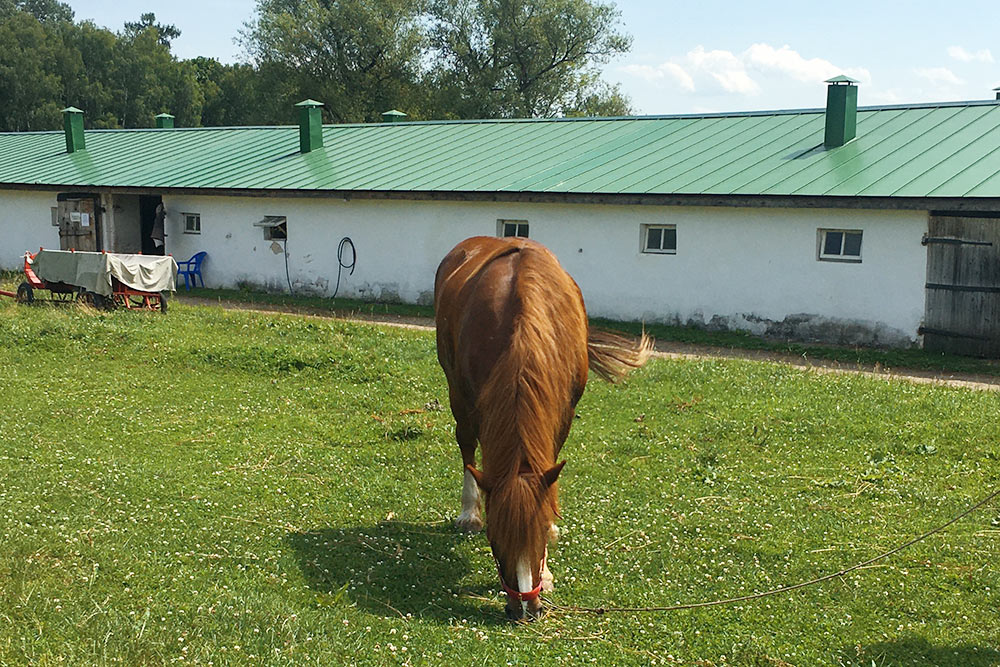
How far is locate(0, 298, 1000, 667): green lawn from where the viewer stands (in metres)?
5.23

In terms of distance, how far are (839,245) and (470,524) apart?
11.3 metres

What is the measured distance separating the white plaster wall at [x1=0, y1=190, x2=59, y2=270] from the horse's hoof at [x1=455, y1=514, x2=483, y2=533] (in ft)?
76.7

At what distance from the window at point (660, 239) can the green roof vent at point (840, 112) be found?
3.37 metres

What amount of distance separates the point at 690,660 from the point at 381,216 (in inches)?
683

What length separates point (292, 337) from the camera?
606 inches

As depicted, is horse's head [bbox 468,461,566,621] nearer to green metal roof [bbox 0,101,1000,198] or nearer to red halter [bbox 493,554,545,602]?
red halter [bbox 493,554,545,602]

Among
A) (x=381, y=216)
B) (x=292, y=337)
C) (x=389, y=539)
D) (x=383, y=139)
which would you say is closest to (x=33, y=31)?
(x=383, y=139)

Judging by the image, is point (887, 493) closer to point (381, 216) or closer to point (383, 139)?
point (381, 216)

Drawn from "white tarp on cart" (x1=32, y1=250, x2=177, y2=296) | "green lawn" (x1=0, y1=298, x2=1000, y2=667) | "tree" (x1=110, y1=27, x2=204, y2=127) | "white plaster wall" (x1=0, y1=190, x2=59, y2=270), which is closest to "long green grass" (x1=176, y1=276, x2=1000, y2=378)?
"green lawn" (x1=0, y1=298, x2=1000, y2=667)

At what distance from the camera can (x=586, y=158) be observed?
20.9m

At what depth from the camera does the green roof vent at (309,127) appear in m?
25.7

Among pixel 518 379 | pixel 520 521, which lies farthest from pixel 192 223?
pixel 520 521

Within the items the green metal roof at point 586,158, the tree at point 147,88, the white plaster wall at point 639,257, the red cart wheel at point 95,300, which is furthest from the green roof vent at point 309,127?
the tree at point 147,88

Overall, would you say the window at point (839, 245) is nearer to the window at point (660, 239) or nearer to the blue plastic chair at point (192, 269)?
the window at point (660, 239)
